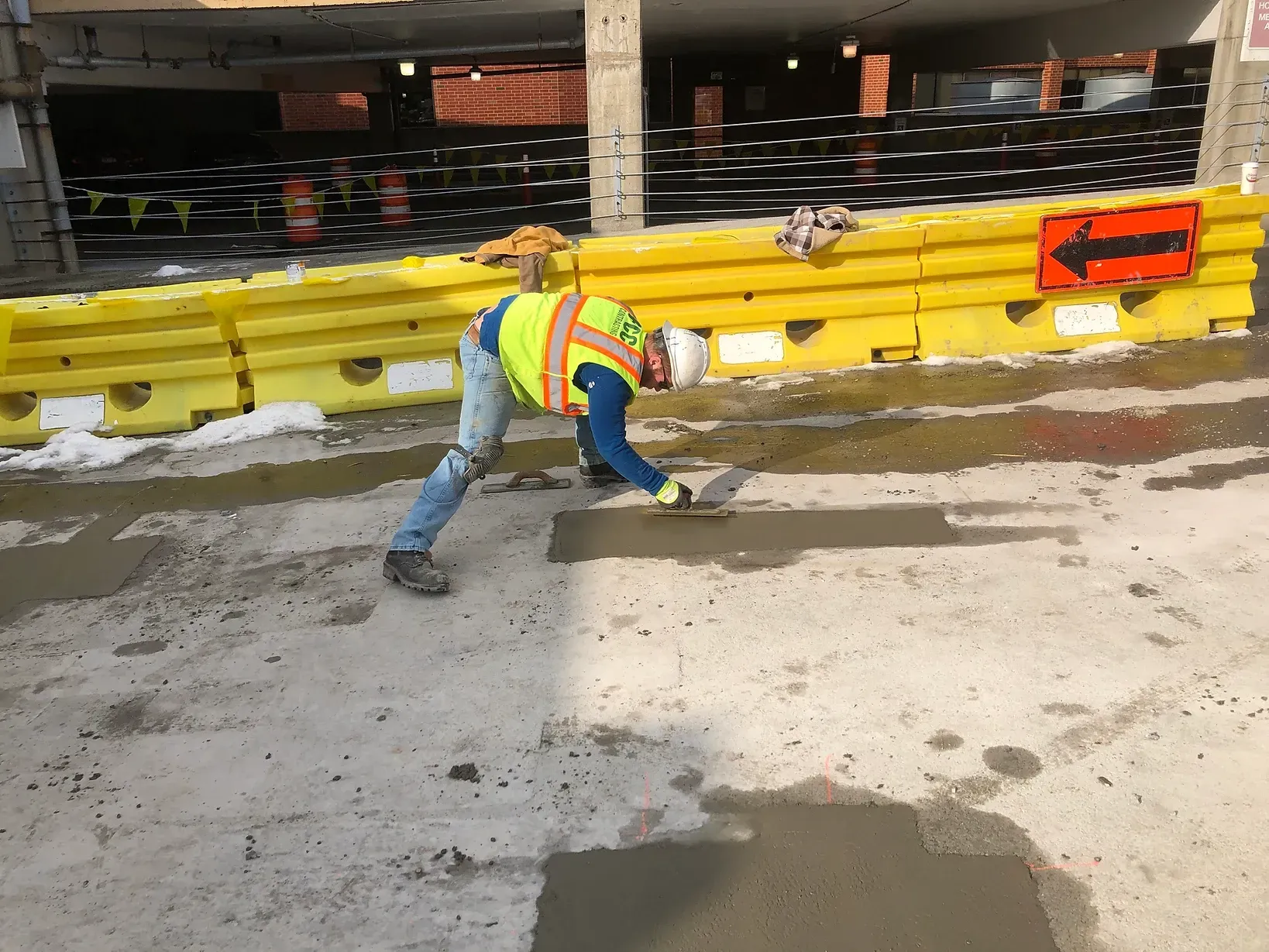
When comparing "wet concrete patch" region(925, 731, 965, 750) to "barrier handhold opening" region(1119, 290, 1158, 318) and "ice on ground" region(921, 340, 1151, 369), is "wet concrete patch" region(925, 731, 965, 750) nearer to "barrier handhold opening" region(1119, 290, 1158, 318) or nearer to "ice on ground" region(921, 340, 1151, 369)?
"ice on ground" region(921, 340, 1151, 369)

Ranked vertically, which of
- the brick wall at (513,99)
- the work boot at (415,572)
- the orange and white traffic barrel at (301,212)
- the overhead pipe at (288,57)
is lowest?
the work boot at (415,572)

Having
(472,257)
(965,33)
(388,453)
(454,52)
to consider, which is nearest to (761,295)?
(472,257)

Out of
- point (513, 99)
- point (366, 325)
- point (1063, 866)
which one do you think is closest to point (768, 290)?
point (366, 325)

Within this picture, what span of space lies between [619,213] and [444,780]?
9525 mm

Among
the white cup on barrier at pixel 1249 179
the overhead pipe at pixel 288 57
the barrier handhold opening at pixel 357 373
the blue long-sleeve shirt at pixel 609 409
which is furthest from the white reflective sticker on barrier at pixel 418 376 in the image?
the overhead pipe at pixel 288 57

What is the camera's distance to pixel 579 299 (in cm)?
464

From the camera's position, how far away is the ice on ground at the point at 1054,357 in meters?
7.71

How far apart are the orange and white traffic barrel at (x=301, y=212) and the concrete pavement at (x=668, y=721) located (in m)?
10.1

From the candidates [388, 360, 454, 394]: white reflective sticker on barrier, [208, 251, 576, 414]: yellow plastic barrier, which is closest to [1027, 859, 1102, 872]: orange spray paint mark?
[208, 251, 576, 414]: yellow plastic barrier

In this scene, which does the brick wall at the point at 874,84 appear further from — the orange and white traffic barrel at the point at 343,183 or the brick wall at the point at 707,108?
the orange and white traffic barrel at the point at 343,183

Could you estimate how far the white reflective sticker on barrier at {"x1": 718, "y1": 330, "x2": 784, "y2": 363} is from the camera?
25.7 feet

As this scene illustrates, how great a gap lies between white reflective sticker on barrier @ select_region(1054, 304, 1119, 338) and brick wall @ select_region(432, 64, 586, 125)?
22674 mm

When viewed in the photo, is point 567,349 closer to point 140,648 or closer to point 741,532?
point 741,532

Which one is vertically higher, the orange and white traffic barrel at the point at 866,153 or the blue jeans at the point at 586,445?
the orange and white traffic barrel at the point at 866,153
